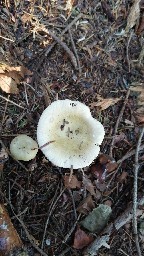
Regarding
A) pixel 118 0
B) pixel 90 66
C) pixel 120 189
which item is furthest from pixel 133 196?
pixel 118 0

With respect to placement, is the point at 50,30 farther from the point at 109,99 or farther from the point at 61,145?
the point at 61,145

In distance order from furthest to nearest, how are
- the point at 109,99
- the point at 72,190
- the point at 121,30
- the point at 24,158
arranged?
the point at 121,30
the point at 109,99
the point at 72,190
the point at 24,158

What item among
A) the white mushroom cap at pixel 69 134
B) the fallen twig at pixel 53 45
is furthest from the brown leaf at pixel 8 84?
the white mushroom cap at pixel 69 134

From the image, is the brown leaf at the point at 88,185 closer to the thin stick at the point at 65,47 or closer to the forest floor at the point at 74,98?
the forest floor at the point at 74,98

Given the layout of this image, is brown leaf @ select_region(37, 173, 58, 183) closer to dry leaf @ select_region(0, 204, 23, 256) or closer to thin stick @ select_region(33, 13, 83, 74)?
dry leaf @ select_region(0, 204, 23, 256)

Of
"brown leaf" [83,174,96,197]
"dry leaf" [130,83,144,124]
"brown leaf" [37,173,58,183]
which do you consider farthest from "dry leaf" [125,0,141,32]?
"brown leaf" [37,173,58,183]
